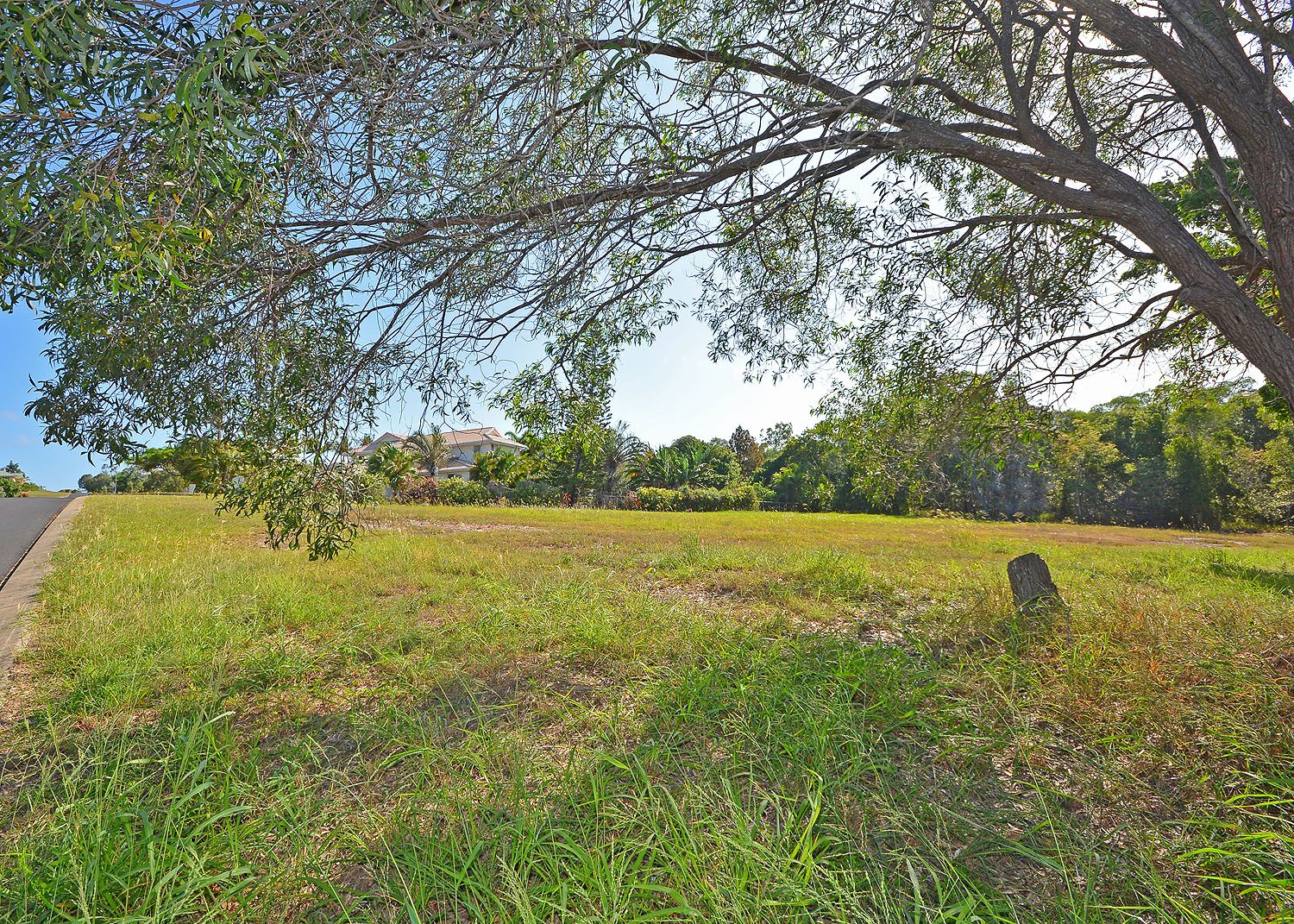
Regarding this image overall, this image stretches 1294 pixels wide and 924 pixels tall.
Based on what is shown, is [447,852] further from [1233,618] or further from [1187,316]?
[1187,316]

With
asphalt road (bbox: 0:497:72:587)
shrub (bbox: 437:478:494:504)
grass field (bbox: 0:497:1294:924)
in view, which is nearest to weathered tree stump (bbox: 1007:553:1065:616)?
grass field (bbox: 0:497:1294:924)

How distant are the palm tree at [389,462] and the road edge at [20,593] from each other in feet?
9.75

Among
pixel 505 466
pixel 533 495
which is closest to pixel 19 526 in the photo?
pixel 505 466

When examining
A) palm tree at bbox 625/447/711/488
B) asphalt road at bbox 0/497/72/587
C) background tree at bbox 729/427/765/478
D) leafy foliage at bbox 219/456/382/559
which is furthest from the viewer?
background tree at bbox 729/427/765/478

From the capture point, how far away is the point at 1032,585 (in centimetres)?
532

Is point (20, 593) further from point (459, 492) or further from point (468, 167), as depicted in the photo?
point (459, 492)

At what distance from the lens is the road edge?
15.8 ft

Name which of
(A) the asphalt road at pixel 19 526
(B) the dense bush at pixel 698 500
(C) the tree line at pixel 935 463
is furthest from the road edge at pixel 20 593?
(B) the dense bush at pixel 698 500

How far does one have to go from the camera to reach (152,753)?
3107mm

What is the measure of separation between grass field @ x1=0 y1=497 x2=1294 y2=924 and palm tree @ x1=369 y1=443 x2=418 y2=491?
155 centimetres

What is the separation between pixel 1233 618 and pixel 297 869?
23.8ft

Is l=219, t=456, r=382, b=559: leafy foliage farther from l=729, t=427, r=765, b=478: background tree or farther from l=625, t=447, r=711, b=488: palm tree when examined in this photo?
l=729, t=427, r=765, b=478: background tree

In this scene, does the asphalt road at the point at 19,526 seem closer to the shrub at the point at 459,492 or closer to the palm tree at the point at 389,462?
the palm tree at the point at 389,462

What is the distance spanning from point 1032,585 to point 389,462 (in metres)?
6.22
